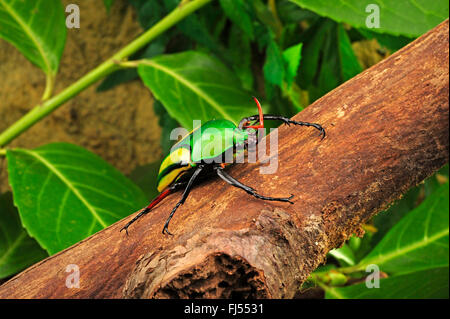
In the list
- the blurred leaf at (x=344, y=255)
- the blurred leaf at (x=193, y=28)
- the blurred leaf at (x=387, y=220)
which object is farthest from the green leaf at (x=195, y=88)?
the blurred leaf at (x=387, y=220)

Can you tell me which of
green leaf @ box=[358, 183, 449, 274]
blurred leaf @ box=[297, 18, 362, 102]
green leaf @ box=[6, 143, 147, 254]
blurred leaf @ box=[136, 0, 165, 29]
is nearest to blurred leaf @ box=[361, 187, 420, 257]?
green leaf @ box=[358, 183, 449, 274]

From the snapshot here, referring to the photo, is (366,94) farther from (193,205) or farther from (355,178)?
(193,205)

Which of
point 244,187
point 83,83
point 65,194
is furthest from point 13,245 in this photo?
point 244,187

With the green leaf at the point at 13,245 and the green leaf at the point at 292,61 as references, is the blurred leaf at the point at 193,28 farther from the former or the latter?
the green leaf at the point at 13,245

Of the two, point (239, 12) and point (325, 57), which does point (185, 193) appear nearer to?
point (239, 12)

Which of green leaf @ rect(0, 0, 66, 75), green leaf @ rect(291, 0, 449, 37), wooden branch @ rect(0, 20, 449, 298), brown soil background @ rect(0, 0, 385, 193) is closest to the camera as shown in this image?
wooden branch @ rect(0, 20, 449, 298)

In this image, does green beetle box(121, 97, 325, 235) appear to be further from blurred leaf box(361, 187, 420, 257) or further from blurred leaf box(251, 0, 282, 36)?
blurred leaf box(361, 187, 420, 257)
